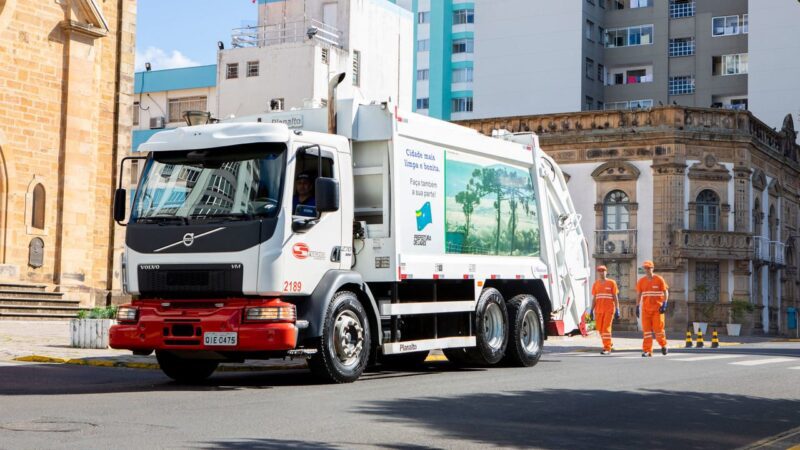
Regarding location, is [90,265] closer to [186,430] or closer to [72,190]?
[72,190]

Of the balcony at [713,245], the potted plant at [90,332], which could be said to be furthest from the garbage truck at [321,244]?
the balcony at [713,245]

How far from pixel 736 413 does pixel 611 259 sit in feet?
121

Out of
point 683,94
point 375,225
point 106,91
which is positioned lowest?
point 375,225

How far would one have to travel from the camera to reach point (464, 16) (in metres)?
81.1

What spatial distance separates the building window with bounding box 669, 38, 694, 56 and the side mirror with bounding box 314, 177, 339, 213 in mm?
53640

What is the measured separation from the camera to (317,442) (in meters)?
8.25

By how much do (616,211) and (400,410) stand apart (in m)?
38.5

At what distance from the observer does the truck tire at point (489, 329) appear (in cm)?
1538

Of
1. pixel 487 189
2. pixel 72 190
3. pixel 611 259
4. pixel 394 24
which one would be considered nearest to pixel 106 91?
pixel 72 190

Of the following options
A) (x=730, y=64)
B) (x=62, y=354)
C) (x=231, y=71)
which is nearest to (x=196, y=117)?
(x=62, y=354)

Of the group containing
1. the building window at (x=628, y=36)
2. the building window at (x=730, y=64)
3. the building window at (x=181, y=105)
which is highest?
the building window at (x=628, y=36)

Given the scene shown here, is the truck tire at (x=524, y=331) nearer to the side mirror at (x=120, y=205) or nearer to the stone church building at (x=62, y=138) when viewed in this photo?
the side mirror at (x=120, y=205)

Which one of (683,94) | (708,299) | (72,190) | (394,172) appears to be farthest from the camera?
(683,94)

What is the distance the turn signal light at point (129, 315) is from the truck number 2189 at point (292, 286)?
172 cm
